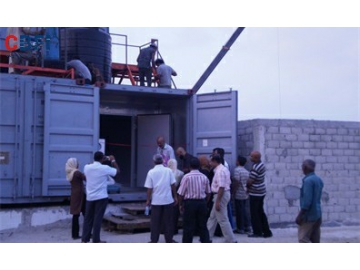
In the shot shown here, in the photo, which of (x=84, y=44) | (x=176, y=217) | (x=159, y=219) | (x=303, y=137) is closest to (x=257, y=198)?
(x=176, y=217)

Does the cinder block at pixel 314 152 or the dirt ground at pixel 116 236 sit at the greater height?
the cinder block at pixel 314 152

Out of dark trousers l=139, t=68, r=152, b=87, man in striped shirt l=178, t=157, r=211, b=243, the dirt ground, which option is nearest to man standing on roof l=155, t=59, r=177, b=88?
dark trousers l=139, t=68, r=152, b=87

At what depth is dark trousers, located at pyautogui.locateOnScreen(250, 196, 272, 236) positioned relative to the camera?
362 inches

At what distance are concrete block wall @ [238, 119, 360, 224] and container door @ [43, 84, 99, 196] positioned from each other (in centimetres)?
335

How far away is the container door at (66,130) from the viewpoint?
9453mm

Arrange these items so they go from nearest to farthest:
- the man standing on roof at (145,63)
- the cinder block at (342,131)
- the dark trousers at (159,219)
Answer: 1. the dark trousers at (159,219)
2. the cinder block at (342,131)
3. the man standing on roof at (145,63)

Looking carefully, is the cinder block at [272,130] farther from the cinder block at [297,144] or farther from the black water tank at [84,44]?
the black water tank at [84,44]

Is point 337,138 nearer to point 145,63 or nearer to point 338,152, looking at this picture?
point 338,152

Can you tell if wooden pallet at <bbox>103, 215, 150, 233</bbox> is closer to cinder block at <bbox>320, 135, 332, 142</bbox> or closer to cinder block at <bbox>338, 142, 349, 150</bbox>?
cinder block at <bbox>320, 135, 332, 142</bbox>

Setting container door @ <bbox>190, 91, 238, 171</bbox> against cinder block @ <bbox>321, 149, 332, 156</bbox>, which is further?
cinder block @ <bbox>321, 149, 332, 156</bbox>

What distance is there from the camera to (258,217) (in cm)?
918

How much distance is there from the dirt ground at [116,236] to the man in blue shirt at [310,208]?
200 centimetres

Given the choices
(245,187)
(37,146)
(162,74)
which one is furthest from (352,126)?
(37,146)

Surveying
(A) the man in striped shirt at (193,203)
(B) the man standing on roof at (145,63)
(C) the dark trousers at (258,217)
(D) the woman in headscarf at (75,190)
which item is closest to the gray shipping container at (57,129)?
(D) the woman in headscarf at (75,190)
